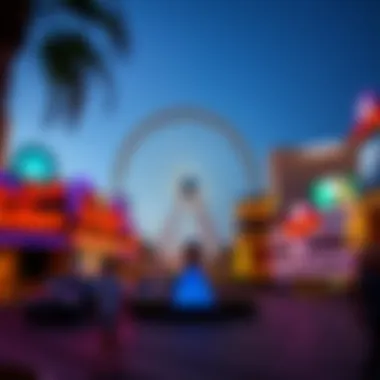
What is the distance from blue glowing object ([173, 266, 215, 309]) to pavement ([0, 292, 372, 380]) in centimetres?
66

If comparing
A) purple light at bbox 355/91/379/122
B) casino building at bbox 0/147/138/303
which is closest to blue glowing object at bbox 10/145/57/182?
casino building at bbox 0/147/138/303

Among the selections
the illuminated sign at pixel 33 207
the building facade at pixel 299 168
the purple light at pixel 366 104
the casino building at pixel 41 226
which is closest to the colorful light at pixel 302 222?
the building facade at pixel 299 168

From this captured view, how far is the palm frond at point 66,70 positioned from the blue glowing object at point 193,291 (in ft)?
17.9

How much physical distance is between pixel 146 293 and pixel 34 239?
11.3 ft

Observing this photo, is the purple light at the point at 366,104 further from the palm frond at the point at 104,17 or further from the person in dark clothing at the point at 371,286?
the person in dark clothing at the point at 371,286

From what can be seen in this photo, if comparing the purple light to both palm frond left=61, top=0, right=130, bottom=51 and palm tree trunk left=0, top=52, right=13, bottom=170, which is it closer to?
palm frond left=61, top=0, right=130, bottom=51

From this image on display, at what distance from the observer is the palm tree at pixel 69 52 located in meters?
4.68

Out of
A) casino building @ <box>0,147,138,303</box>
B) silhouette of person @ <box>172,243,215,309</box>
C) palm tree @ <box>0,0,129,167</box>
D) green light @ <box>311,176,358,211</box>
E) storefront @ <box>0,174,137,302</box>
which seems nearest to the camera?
palm tree @ <box>0,0,129,167</box>

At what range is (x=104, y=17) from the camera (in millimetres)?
5004

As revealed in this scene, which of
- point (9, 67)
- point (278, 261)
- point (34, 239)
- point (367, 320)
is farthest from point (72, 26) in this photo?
point (278, 261)

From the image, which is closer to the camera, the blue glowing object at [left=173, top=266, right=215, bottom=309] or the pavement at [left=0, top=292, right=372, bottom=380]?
the pavement at [left=0, top=292, right=372, bottom=380]

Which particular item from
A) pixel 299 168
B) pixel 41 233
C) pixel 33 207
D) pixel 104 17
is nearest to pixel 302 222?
pixel 299 168

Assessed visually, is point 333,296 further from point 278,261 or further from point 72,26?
point 72,26

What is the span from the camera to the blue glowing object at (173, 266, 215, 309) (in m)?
9.98
